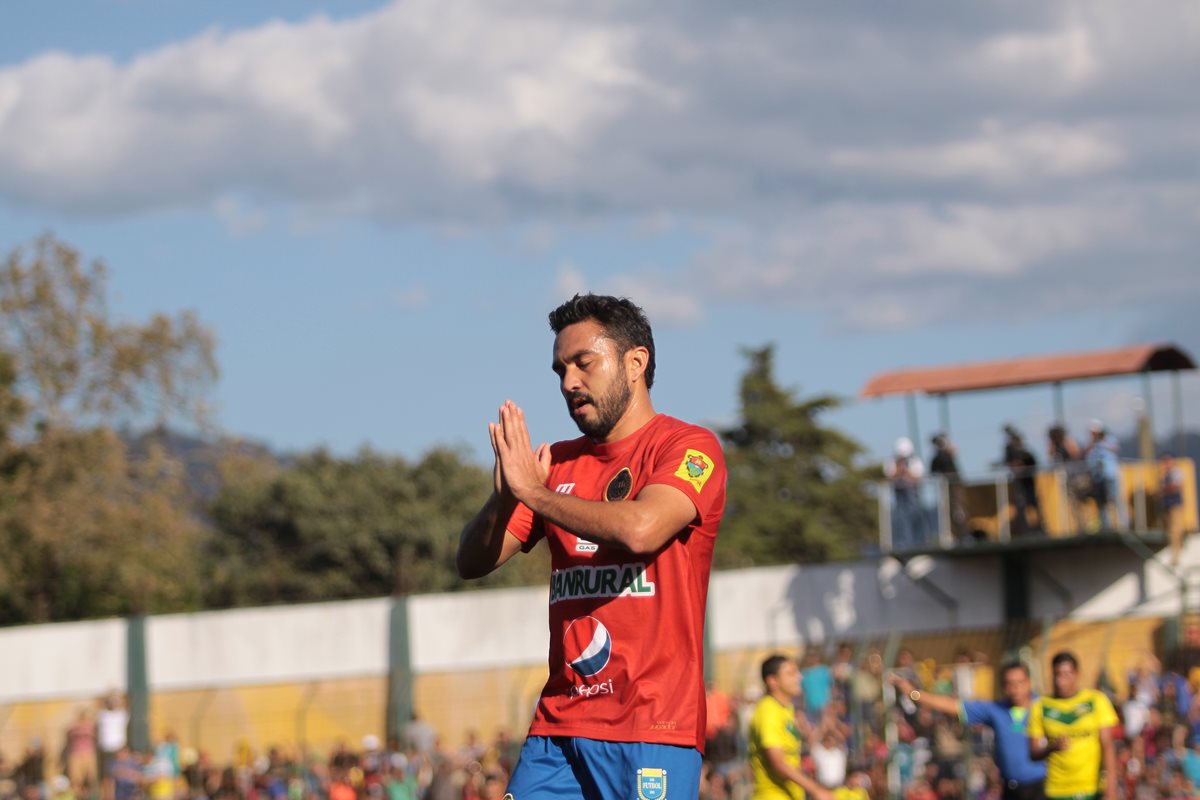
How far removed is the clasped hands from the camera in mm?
5471

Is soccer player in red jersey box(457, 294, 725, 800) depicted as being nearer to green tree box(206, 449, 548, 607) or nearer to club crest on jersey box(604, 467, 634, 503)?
club crest on jersey box(604, 467, 634, 503)

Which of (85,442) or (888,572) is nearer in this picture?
(888,572)

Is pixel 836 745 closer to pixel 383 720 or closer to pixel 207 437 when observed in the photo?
pixel 383 720

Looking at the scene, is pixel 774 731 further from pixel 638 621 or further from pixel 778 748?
pixel 638 621

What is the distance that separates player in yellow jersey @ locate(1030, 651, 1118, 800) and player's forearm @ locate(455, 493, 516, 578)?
7342mm

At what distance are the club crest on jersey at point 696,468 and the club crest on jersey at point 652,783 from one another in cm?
85

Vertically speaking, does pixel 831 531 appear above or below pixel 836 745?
Result: above

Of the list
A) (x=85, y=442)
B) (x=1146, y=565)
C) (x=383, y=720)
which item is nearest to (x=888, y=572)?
(x=1146, y=565)

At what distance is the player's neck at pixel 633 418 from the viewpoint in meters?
5.85

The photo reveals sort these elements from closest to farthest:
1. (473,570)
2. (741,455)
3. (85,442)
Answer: (473,570)
(85,442)
(741,455)

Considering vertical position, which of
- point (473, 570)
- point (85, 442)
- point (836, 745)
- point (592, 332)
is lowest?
→ point (836, 745)

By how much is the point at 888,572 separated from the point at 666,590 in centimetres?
2251

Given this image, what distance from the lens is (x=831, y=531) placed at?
59.8m

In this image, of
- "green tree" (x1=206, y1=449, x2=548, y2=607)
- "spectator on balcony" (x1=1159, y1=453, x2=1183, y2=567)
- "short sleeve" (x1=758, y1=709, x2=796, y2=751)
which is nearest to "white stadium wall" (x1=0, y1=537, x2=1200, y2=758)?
"spectator on balcony" (x1=1159, y1=453, x2=1183, y2=567)
